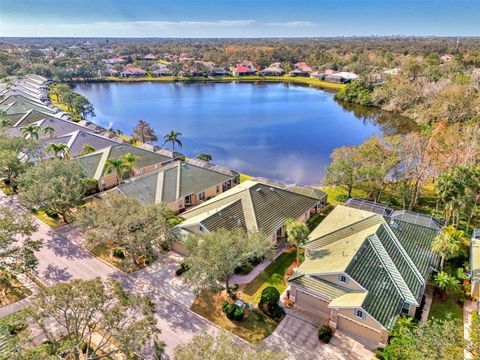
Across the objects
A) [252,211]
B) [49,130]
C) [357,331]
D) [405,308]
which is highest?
[49,130]

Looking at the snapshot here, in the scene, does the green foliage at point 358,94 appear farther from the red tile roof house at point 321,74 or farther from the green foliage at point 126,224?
the green foliage at point 126,224

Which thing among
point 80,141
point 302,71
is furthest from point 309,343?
point 302,71

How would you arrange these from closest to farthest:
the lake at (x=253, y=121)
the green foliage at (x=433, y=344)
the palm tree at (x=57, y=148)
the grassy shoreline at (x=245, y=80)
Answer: the green foliage at (x=433, y=344), the palm tree at (x=57, y=148), the lake at (x=253, y=121), the grassy shoreline at (x=245, y=80)

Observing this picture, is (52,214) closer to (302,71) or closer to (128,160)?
(128,160)

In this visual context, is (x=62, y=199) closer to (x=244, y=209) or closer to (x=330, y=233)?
(x=244, y=209)

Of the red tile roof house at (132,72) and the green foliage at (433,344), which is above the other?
the red tile roof house at (132,72)

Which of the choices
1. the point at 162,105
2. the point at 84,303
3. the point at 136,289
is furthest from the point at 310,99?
the point at 84,303

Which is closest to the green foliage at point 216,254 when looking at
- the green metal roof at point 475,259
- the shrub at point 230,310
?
the shrub at point 230,310
